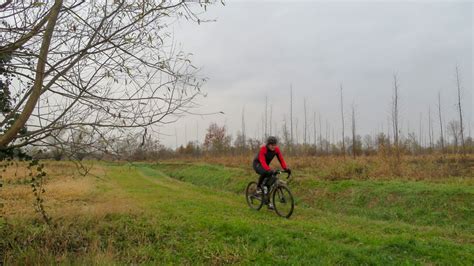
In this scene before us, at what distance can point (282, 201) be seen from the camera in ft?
33.9

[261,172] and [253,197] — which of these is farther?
[253,197]

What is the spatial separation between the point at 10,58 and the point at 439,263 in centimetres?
748

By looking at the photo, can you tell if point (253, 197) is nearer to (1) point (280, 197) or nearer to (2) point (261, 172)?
(2) point (261, 172)

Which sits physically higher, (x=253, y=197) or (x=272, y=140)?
(x=272, y=140)

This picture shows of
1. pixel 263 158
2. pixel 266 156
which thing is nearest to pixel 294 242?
pixel 263 158

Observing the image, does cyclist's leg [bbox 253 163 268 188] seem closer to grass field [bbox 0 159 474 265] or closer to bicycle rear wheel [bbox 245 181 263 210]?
bicycle rear wheel [bbox 245 181 263 210]

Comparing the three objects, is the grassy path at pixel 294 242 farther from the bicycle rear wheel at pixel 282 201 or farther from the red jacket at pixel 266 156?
the red jacket at pixel 266 156

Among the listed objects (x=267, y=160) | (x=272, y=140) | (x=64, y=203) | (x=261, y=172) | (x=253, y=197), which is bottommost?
(x=64, y=203)

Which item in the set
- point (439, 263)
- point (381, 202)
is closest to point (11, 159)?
point (439, 263)

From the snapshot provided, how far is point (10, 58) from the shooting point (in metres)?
5.05

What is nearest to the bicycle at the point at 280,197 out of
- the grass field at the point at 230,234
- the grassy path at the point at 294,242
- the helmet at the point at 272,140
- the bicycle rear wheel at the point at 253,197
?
the grass field at the point at 230,234

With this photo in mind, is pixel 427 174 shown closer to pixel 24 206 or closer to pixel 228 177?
pixel 228 177

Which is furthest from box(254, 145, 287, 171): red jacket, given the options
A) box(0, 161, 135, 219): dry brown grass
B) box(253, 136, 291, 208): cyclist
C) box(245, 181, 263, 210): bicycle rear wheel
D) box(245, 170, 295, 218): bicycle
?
box(0, 161, 135, 219): dry brown grass

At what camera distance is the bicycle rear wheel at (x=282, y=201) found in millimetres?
10188
